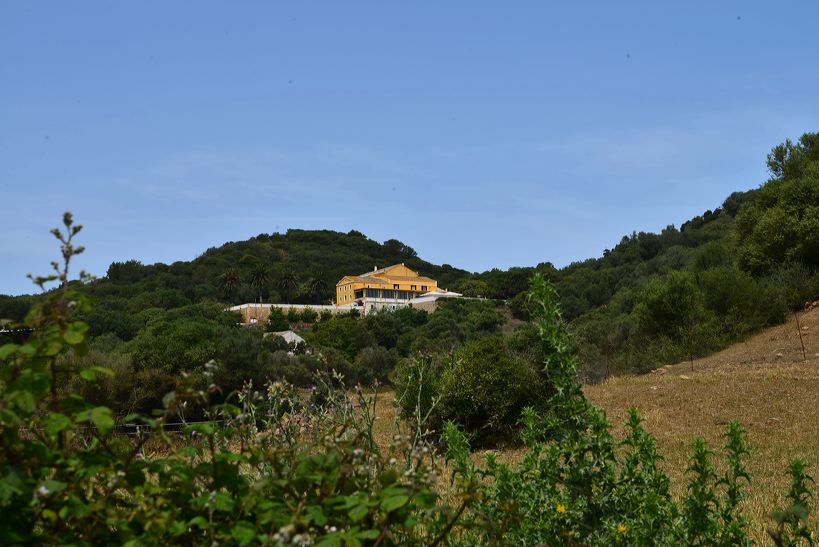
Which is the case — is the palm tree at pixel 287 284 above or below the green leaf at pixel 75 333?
above

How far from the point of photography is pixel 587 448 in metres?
3.23

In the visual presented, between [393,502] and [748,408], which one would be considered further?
[748,408]

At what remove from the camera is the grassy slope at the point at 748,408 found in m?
8.09

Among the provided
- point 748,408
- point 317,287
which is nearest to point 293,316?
point 317,287

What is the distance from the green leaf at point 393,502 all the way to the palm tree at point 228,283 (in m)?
66.7

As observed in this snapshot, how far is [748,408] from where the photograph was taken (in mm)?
11977

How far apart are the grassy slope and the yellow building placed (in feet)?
185

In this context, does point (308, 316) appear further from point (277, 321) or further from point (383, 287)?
point (383, 287)

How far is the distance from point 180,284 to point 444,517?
66004mm

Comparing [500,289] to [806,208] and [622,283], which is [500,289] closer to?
[622,283]

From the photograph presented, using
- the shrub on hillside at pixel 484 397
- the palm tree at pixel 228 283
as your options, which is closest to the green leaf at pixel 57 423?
the shrub on hillside at pixel 484 397

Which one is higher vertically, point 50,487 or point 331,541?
point 50,487

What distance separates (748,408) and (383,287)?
66.2m

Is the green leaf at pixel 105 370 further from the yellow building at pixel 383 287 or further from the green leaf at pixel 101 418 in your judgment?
the yellow building at pixel 383 287
